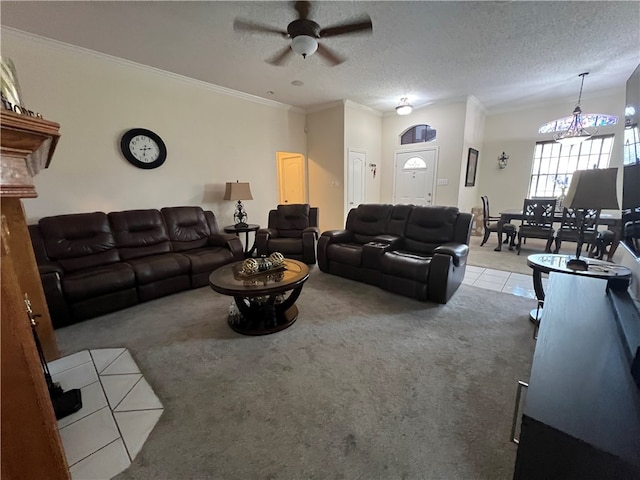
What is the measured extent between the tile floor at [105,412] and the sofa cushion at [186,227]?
1.77 meters

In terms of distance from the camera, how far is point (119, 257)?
312 cm

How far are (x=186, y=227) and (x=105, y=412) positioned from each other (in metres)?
2.60

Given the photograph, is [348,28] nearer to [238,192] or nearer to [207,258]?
[238,192]

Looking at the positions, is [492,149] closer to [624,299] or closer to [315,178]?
[315,178]

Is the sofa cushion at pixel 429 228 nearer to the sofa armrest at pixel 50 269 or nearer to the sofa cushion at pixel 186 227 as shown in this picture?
the sofa cushion at pixel 186 227

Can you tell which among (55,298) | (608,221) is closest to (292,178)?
(55,298)

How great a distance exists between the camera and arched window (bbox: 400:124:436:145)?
586cm

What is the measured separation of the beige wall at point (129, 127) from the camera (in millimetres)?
2920

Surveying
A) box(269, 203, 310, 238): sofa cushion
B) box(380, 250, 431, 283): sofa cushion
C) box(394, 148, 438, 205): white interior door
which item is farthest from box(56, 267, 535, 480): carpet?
box(394, 148, 438, 205): white interior door

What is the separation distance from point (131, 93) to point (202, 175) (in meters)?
1.33

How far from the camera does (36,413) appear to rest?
73 cm

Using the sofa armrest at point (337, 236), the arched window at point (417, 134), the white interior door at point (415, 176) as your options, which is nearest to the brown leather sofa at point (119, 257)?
the sofa armrest at point (337, 236)

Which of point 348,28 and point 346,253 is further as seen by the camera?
point 346,253

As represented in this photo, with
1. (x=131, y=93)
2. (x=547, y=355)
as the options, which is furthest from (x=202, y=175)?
(x=547, y=355)
